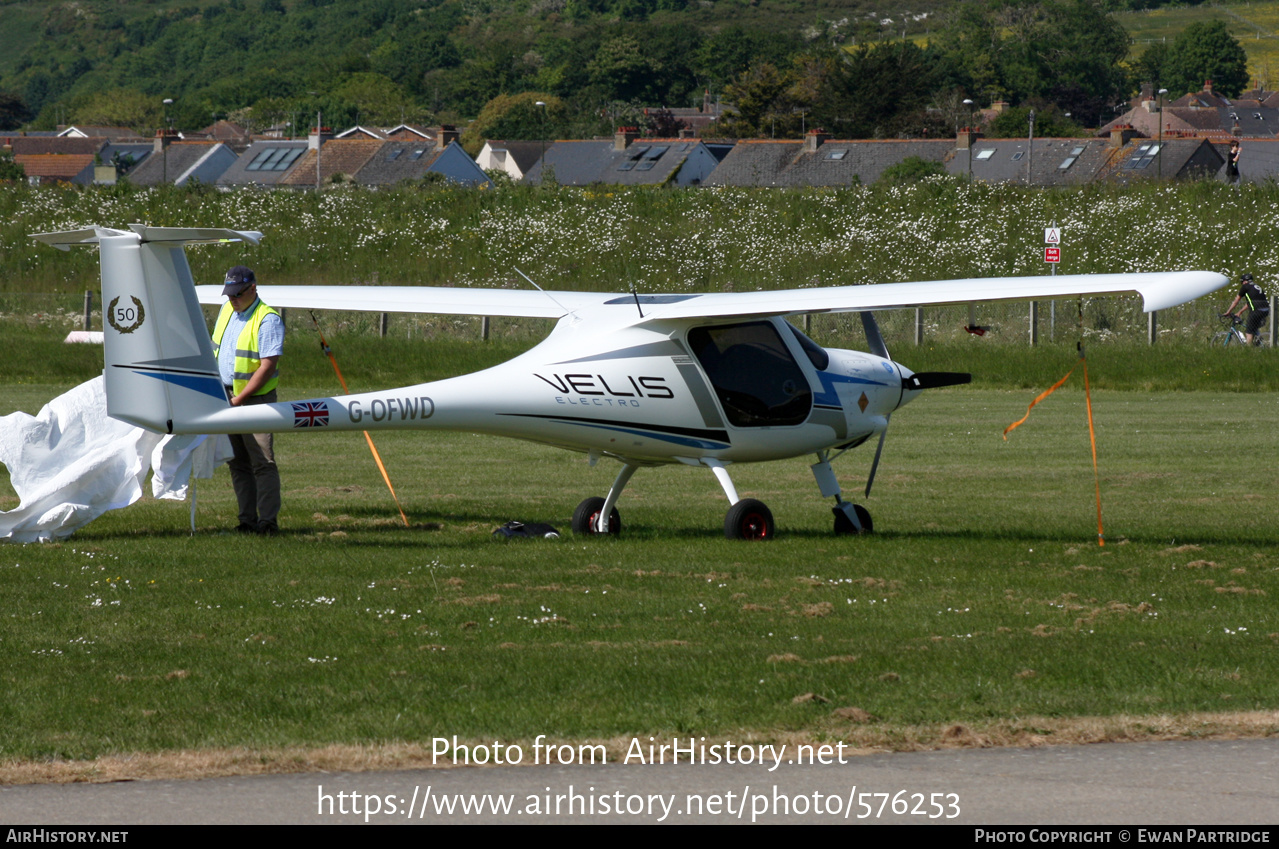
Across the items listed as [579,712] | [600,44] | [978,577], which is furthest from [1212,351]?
[600,44]

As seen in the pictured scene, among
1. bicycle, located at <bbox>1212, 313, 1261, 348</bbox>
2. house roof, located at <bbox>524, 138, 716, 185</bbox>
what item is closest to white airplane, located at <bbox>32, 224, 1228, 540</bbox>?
bicycle, located at <bbox>1212, 313, 1261, 348</bbox>

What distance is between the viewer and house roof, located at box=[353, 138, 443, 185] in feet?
323

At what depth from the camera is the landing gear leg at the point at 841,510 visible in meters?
13.4

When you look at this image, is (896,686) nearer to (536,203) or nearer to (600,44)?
(536,203)

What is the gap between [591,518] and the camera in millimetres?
13422

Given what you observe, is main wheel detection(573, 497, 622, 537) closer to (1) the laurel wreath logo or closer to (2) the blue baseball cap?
(2) the blue baseball cap

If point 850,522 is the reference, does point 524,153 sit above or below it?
below

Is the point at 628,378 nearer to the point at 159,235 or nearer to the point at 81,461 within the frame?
the point at 159,235

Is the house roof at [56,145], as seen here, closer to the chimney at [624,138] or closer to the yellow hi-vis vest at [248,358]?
the chimney at [624,138]

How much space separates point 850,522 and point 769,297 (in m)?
2.19

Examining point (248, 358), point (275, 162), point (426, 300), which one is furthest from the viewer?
point (275, 162)

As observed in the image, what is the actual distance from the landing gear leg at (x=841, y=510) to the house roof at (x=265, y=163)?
96112 mm

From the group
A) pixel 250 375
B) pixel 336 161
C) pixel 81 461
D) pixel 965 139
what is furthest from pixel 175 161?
pixel 250 375
